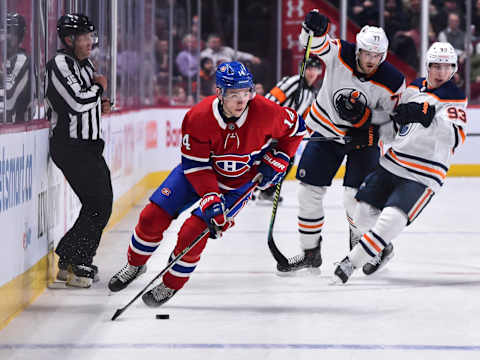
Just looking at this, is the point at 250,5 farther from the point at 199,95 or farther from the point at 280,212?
the point at 280,212

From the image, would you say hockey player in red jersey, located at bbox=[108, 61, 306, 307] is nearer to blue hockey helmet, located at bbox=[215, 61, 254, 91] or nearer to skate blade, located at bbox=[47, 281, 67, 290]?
blue hockey helmet, located at bbox=[215, 61, 254, 91]

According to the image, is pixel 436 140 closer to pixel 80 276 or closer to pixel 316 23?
pixel 316 23

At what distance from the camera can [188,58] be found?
9.78m

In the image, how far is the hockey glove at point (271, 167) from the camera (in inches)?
142

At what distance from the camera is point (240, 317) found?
11.4 ft

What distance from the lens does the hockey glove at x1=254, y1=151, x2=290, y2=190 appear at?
142 inches

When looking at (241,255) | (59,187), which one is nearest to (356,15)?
(241,255)

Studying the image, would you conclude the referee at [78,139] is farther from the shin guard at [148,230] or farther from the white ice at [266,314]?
the shin guard at [148,230]

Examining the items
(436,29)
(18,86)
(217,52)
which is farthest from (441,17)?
(18,86)

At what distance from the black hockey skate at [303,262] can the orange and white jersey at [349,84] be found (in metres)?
0.56

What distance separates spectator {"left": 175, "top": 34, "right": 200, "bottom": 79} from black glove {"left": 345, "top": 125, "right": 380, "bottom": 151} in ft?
17.7

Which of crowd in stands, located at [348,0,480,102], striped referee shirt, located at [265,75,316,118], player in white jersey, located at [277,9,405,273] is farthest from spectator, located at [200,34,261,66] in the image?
player in white jersey, located at [277,9,405,273]

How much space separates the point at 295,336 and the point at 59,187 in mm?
1580

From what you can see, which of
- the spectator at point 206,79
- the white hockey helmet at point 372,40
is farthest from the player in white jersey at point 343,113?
the spectator at point 206,79
